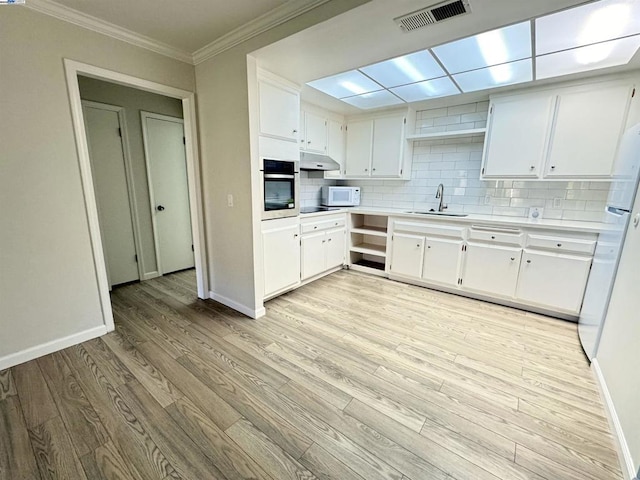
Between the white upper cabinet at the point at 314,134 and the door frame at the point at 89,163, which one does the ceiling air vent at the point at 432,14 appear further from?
the door frame at the point at 89,163

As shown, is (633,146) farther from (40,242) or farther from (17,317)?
(17,317)

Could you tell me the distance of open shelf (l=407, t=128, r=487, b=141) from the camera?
10.6ft

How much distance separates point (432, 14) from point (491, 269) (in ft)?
8.18

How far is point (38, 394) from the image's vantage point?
1.71 m

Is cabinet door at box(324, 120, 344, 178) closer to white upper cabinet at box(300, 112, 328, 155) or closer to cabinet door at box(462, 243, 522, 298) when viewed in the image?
white upper cabinet at box(300, 112, 328, 155)

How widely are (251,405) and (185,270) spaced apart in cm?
299

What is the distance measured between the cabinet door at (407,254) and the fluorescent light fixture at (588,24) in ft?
6.87

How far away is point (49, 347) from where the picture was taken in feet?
6.92

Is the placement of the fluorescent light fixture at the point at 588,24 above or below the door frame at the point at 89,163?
above

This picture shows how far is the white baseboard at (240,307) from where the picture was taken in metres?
2.71

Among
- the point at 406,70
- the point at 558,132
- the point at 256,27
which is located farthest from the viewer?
the point at 558,132

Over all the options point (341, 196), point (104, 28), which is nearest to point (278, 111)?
point (104, 28)

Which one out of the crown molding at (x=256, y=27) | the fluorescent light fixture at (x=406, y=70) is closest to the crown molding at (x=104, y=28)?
the crown molding at (x=256, y=27)

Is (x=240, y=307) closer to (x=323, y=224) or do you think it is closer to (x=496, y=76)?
(x=323, y=224)
